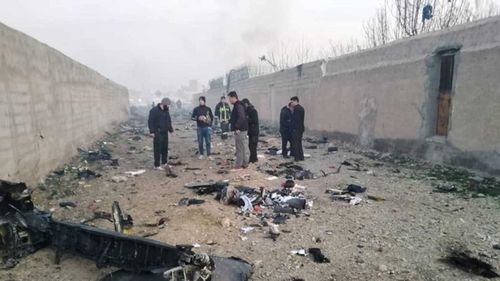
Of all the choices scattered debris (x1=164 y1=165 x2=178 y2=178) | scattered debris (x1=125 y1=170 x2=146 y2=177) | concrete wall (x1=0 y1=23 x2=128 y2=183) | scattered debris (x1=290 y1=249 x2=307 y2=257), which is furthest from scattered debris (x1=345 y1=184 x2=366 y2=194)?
concrete wall (x1=0 y1=23 x2=128 y2=183)

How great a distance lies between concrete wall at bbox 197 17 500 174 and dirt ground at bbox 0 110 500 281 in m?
1.22

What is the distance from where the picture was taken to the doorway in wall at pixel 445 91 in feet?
26.2

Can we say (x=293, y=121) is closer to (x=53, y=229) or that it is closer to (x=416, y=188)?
(x=416, y=188)

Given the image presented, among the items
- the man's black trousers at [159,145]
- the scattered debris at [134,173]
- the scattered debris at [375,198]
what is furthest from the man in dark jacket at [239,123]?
the scattered debris at [375,198]

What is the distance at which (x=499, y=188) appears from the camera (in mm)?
6031

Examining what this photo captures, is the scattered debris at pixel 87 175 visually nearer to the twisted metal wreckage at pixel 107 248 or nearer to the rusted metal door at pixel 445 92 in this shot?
the twisted metal wreckage at pixel 107 248

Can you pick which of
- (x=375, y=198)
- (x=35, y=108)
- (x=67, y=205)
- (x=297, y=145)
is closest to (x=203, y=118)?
(x=297, y=145)

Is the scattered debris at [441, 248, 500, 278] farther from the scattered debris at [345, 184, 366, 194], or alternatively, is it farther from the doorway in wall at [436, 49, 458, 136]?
the doorway in wall at [436, 49, 458, 136]

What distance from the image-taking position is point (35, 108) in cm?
675

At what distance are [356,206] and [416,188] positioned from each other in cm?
158

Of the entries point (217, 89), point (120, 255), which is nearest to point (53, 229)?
point (120, 255)

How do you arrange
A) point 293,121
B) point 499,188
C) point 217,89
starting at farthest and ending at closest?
point 217,89 → point 293,121 → point 499,188

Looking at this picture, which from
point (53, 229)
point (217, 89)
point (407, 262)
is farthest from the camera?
point (217, 89)

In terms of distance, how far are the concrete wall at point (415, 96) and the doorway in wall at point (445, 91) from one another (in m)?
0.12
